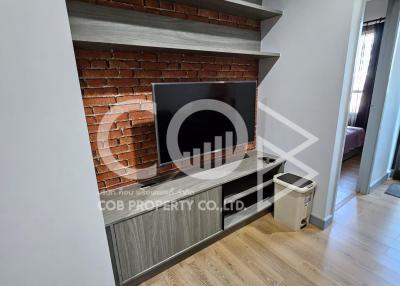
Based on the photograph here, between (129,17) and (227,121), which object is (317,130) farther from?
(129,17)

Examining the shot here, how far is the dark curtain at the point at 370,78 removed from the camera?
3.72 meters

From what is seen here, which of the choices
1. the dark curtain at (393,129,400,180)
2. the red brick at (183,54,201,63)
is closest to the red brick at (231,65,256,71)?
the red brick at (183,54,201,63)

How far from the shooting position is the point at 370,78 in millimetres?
3947

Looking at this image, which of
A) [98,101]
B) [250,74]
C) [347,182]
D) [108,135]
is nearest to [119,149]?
[108,135]

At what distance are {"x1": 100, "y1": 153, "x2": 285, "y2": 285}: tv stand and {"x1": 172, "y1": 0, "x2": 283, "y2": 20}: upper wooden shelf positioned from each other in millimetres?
1401

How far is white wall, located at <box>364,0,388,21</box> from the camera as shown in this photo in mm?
3568

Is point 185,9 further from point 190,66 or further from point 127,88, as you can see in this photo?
point 127,88

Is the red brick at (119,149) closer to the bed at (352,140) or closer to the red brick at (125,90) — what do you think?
the red brick at (125,90)

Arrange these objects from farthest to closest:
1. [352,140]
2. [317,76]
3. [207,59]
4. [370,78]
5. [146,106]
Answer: [370,78] → [352,140] → [207,59] → [317,76] → [146,106]

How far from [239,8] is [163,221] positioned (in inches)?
73.2

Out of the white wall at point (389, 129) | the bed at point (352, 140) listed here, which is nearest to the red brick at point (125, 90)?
the white wall at point (389, 129)

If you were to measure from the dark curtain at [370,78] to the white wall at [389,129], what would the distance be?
134 cm

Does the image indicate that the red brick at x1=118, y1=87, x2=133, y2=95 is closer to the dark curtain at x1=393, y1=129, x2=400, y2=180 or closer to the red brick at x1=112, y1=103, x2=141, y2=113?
the red brick at x1=112, y1=103, x2=141, y2=113

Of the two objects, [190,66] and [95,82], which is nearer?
[95,82]
